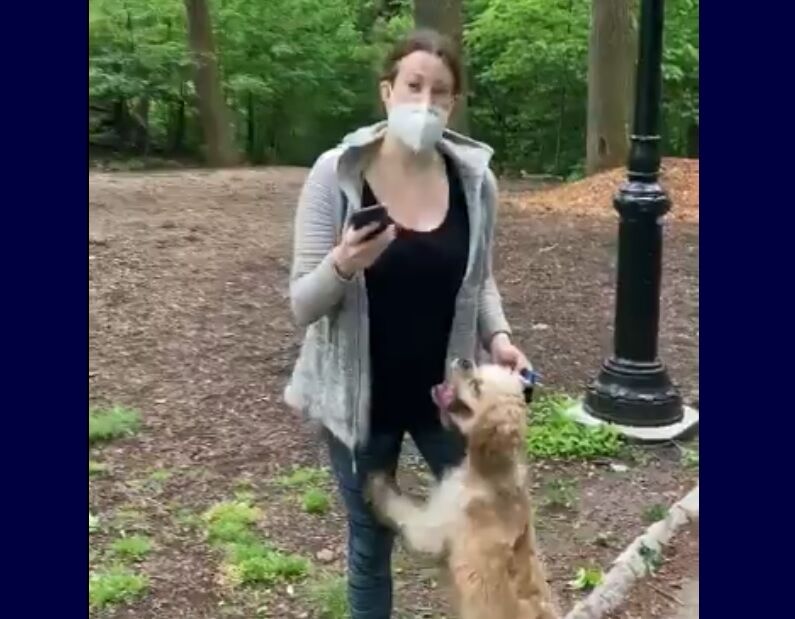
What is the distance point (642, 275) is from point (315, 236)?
→ 3429 mm

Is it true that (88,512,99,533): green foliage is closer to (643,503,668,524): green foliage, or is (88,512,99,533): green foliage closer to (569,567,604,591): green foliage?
(569,567,604,591): green foliage

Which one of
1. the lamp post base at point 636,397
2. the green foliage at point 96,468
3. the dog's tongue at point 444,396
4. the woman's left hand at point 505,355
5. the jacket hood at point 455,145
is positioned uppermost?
the jacket hood at point 455,145

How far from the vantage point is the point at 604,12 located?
14344 millimetres

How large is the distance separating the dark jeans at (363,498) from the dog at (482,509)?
0.04 metres

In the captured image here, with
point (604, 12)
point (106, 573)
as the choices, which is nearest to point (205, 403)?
point (106, 573)

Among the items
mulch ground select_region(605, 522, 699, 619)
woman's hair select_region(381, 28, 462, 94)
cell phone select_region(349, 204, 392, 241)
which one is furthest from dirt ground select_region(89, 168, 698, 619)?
woman's hair select_region(381, 28, 462, 94)

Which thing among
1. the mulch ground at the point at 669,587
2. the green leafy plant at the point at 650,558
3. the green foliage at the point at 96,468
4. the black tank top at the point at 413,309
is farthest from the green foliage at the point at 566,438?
the black tank top at the point at 413,309

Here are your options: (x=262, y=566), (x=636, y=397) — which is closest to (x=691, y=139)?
(x=636, y=397)

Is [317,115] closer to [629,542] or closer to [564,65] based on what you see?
[564,65]

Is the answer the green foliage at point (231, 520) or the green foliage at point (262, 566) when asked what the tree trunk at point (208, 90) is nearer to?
the green foliage at point (231, 520)

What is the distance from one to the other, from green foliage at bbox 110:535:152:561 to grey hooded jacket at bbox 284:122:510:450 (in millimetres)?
1667

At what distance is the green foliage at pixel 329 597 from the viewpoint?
4.59 meters

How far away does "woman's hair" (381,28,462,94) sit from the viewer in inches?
134

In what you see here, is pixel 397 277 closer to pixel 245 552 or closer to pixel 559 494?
pixel 245 552
